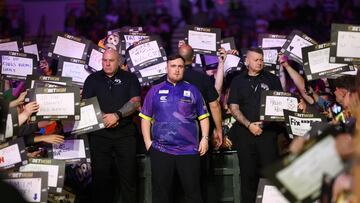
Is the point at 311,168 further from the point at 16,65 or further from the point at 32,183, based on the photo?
the point at 16,65

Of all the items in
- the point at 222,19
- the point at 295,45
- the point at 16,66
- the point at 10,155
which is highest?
the point at 222,19

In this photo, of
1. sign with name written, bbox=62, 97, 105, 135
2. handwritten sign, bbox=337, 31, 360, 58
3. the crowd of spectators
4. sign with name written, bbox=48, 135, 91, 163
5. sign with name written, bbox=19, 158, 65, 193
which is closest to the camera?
handwritten sign, bbox=337, 31, 360, 58

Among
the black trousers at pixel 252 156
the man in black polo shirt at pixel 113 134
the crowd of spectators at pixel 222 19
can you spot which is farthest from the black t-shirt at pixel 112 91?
the crowd of spectators at pixel 222 19

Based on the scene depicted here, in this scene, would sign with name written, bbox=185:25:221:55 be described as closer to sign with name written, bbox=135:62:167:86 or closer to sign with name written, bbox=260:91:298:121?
sign with name written, bbox=135:62:167:86

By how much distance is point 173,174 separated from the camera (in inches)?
341

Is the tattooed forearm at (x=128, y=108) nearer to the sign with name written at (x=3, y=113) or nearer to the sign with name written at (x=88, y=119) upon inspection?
the sign with name written at (x=88, y=119)

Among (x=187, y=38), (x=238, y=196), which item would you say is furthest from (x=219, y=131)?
(x=187, y=38)

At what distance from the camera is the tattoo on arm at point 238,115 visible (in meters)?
9.11

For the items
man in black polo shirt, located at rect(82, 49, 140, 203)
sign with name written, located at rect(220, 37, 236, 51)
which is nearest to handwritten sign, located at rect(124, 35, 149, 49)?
man in black polo shirt, located at rect(82, 49, 140, 203)

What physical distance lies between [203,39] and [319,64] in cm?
202

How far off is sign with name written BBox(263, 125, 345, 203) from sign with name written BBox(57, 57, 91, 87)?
598cm

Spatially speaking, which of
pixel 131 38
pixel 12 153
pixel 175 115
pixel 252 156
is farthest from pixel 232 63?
pixel 12 153

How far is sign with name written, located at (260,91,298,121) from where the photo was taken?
8.98m

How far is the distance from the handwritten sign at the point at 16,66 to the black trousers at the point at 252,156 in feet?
10.5
